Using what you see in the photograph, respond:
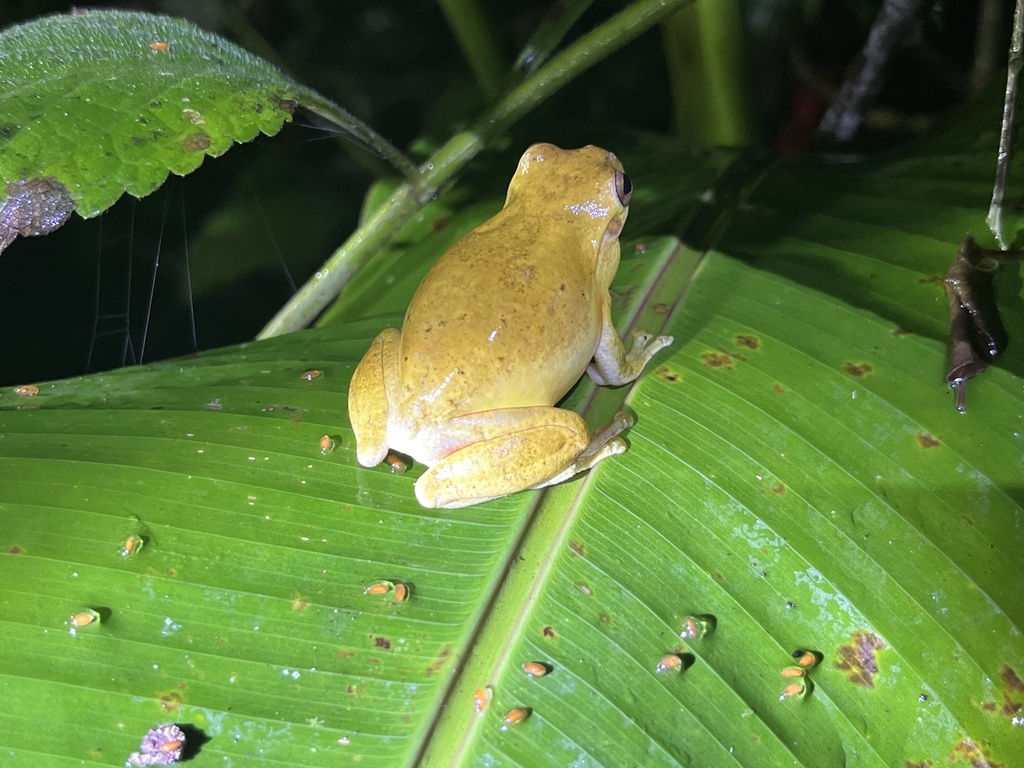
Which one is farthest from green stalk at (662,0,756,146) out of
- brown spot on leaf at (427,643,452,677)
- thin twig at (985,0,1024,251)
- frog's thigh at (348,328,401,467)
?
brown spot on leaf at (427,643,452,677)

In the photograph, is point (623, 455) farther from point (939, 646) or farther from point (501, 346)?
point (939, 646)

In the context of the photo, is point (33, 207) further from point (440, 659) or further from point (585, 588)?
point (585, 588)

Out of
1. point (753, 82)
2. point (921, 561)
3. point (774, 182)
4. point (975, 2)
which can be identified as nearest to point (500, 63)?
point (753, 82)

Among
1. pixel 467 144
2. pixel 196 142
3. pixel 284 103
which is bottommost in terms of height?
pixel 196 142

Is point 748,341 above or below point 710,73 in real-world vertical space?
below

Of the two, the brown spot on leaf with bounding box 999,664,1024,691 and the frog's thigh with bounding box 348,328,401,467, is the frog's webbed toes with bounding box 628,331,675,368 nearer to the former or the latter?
the frog's thigh with bounding box 348,328,401,467

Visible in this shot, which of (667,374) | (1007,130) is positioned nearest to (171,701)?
(667,374)
